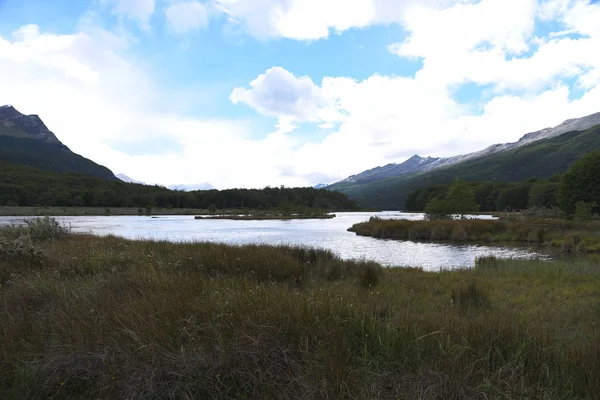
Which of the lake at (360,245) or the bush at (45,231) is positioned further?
the lake at (360,245)

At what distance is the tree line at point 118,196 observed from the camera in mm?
124812

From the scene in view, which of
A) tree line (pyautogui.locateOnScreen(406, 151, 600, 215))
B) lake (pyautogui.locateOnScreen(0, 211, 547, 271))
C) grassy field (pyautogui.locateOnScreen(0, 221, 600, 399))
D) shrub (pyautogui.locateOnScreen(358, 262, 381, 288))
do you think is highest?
tree line (pyautogui.locateOnScreen(406, 151, 600, 215))

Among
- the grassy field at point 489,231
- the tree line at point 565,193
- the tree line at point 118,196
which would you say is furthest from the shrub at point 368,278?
the tree line at point 118,196

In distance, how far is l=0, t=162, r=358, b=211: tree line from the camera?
12481 centimetres

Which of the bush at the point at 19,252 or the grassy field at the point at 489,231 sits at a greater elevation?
the bush at the point at 19,252

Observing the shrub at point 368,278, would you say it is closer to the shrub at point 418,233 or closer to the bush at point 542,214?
the shrub at point 418,233

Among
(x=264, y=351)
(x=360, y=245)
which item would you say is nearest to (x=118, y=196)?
(x=360, y=245)

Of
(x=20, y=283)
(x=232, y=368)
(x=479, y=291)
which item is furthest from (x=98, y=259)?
(x=479, y=291)

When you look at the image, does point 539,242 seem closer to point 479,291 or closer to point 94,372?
point 479,291

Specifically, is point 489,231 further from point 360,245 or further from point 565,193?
point 565,193

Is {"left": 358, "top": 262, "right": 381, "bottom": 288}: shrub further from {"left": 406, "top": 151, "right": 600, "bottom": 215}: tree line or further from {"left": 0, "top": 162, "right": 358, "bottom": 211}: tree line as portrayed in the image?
{"left": 0, "top": 162, "right": 358, "bottom": 211}: tree line

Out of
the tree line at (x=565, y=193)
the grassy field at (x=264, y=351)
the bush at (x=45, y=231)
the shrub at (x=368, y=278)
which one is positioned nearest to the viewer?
the grassy field at (x=264, y=351)

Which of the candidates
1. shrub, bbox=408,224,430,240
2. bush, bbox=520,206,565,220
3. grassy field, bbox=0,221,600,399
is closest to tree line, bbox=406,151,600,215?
bush, bbox=520,206,565,220

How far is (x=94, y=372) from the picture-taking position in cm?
366
